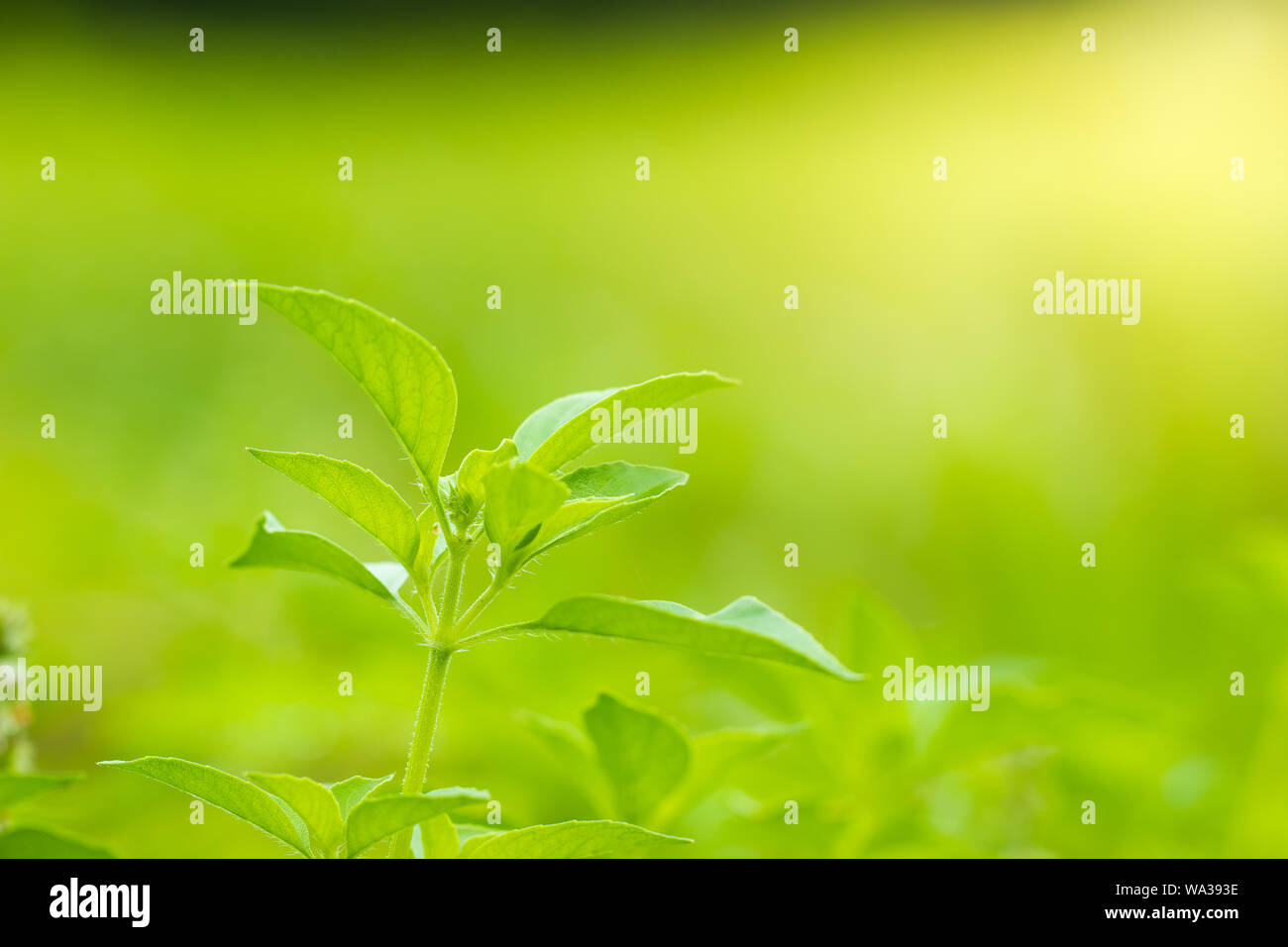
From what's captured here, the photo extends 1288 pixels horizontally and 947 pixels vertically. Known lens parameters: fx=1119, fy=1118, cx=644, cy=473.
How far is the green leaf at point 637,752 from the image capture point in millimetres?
562

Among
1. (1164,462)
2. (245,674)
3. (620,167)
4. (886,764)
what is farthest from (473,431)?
(620,167)

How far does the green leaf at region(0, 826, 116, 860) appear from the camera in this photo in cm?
54

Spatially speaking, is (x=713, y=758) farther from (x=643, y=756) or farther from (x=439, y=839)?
(x=439, y=839)

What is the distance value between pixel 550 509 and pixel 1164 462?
7.76ft

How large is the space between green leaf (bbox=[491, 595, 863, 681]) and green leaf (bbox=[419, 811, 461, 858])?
0.11 m

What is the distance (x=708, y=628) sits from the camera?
36 centimetres
